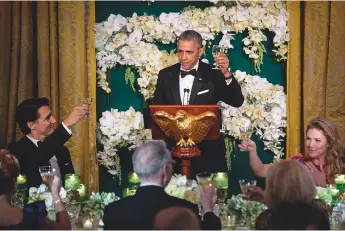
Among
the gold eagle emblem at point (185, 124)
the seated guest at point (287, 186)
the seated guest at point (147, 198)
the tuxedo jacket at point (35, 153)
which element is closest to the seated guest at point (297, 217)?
the seated guest at point (287, 186)

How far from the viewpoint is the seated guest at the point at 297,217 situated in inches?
115

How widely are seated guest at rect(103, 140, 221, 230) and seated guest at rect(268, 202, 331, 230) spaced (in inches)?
12.1

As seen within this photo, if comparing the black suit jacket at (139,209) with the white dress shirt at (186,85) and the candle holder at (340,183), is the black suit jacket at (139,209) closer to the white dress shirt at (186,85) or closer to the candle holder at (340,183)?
the candle holder at (340,183)

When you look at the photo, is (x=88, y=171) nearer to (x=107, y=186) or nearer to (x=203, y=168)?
(x=107, y=186)

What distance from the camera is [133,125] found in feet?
19.8

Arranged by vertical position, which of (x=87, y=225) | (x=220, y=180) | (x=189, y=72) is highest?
(x=189, y=72)

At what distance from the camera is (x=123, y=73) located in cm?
619

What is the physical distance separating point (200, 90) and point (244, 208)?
193 centimetres

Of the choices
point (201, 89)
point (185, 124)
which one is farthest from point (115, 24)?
point (185, 124)

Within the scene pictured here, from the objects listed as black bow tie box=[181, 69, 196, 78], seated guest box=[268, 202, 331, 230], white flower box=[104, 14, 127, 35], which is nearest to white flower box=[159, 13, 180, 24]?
white flower box=[104, 14, 127, 35]

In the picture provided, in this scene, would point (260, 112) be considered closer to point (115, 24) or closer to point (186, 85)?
point (186, 85)

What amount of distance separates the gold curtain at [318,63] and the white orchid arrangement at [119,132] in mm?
1295

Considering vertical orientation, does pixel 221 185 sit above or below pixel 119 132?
below

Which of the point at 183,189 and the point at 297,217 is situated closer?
the point at 297,217
